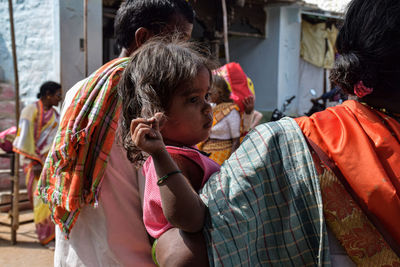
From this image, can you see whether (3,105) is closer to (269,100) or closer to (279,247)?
(269,100)

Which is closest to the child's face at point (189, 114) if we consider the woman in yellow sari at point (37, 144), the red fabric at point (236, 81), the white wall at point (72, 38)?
the red fabric at point (236, 81)

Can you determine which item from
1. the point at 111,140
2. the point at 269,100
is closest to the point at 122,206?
the point at 111,140

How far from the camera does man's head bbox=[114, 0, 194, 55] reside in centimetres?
171

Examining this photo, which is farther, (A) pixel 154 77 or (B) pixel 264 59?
(B) pixel 264 59

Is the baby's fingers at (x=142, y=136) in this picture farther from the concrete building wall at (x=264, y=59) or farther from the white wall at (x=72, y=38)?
the concrete building wall at (x=264, y=59)

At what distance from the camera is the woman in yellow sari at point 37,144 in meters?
4.94

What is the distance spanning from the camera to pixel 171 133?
1243mm

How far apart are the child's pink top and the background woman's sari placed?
419 cm

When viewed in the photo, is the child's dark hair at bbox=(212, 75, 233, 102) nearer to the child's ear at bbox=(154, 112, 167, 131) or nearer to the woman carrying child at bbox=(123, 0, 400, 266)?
the child's ear at bbox=(154, 112, 167, 131)

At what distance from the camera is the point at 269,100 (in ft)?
33.7

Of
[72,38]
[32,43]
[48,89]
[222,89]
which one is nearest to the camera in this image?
[222,89]

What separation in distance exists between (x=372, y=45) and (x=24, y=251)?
16.0ft

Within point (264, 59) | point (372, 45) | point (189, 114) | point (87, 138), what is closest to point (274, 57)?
point (264, 59)

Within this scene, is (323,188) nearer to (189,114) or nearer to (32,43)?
(189,114)
